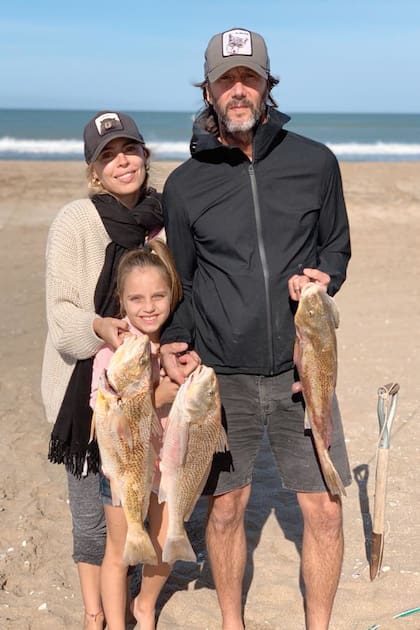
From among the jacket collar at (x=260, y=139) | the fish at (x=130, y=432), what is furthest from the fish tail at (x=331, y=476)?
the jacket collar at (x=260, y=139)

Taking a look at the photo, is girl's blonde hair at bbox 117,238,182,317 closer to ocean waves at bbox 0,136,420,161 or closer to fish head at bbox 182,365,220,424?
fish head at bbox 182,365,220,424

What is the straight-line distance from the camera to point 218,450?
3.69 metres

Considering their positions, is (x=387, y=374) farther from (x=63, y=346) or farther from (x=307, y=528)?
(x=63, y=346)

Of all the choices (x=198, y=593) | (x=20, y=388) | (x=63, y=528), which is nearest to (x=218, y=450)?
(x=198, y=593)

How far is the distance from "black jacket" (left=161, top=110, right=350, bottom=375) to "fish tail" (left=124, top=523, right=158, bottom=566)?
0.85 metres

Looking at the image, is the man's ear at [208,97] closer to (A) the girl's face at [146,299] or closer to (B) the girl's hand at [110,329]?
(A) the girl's face at [146,299]

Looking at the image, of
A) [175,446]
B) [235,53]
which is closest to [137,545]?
[175,446]

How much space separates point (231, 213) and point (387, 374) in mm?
5113

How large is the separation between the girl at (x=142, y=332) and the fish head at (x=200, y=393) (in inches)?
9.9

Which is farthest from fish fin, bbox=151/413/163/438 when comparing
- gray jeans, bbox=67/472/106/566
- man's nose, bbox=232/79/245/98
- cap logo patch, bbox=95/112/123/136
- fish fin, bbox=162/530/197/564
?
man's nose, bbox=232/79/245/98

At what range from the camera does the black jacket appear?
3771 mm

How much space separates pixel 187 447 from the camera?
3557 millimetres

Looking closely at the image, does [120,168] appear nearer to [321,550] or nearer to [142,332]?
[142,332]

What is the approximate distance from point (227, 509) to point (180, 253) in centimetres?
130
